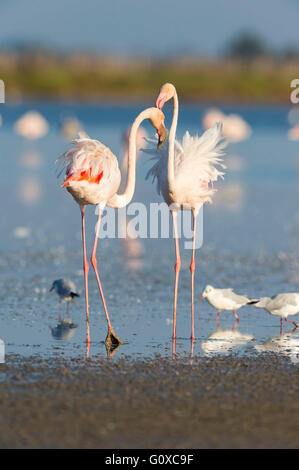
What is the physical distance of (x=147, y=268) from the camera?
945cm

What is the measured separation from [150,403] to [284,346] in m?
1.79

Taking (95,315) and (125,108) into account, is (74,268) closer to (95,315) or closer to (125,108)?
(95,315)

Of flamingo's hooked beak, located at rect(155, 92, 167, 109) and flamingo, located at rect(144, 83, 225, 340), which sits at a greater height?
flamingo's hooked beak, located at rect(155, 92, 167, 109)

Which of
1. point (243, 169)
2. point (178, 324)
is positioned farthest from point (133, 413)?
point (243, 169)

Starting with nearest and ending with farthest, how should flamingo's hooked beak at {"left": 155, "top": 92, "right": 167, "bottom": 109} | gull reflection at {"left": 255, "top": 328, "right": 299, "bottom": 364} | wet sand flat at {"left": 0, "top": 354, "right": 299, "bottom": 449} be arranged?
wet sand flat at {"left": 0, "top": 354, "right": 299, "bottom": 449}, gull reflection at {"left": 255, "top": 328, "right": 299, "bottom": 364}, flamingo's hooked beak at {"left": 155, "top": 92, "right": 167, "bottom": 109}

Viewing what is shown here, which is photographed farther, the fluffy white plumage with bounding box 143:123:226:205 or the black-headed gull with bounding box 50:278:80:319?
the black-headed gull with bounding box 50:278:80:319

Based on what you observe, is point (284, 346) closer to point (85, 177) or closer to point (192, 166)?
point (192, 166)

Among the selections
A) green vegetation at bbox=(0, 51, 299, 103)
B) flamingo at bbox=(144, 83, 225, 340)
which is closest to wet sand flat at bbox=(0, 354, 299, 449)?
flamingo at bbox=(144, 83, 225, 340)

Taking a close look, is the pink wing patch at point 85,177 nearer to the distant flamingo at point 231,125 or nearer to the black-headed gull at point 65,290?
the black-headed gull at point 65,290

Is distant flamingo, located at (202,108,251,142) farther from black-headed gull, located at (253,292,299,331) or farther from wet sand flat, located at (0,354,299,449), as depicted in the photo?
wet sand flat, located at (0,354,299,449)

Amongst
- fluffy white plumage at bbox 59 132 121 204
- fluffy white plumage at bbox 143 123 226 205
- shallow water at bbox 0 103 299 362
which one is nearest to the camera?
shallow water at bbox 0 103 299 362

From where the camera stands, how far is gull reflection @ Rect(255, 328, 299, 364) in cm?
636

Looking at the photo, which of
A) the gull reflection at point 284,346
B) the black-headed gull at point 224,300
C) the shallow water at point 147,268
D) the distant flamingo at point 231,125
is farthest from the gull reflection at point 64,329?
the distant flamingo at point 231,125

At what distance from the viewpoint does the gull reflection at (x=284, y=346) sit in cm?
636
